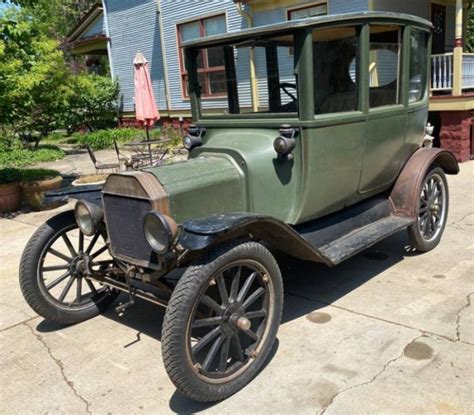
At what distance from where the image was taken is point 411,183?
4.32 metres

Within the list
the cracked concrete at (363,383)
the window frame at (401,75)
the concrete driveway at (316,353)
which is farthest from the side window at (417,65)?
the cracked concrete at (363,383)

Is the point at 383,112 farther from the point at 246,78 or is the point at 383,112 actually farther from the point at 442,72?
the point at 442,72

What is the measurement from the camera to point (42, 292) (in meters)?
3.41

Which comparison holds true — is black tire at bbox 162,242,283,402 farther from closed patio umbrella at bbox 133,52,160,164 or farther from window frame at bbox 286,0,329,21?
window frame at bbox 286,0,329,21

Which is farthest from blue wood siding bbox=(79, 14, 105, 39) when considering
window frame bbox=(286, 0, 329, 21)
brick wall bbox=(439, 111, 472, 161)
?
brick wall bbox=(439, 111, 472, 161)

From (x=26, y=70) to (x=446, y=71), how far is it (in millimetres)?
7077

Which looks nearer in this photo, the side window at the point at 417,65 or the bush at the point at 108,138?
the side window at the point at 417,65

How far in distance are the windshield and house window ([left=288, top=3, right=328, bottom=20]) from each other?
719 centimetres

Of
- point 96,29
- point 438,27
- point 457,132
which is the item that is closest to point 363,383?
point 457,132

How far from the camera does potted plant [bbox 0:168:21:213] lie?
7333mm

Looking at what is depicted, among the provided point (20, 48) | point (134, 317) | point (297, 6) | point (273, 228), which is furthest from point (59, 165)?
point (273, 228)

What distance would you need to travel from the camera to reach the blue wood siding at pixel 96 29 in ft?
55.6

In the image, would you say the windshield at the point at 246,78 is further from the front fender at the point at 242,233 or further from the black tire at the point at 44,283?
the black tire at the point at 44,283

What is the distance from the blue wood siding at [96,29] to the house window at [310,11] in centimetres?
854
